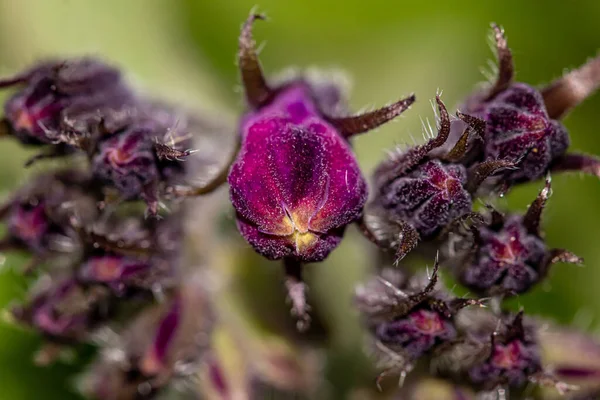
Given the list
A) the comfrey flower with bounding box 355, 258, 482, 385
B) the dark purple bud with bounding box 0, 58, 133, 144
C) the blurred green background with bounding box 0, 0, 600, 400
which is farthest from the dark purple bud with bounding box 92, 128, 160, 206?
the blurred green background with bounding box 0, 0, 600, 400

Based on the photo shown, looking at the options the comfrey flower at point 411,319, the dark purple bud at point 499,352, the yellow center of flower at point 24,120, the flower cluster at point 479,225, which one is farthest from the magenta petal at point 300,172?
the yellow center of flower at point 24,120

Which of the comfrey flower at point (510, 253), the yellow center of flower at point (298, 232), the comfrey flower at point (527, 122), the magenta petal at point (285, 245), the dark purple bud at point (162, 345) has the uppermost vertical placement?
the comfrey flower at point (527, 122)

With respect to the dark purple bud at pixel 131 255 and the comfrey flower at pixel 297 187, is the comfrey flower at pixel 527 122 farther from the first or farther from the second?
the dark purple bud at pixel 131 255

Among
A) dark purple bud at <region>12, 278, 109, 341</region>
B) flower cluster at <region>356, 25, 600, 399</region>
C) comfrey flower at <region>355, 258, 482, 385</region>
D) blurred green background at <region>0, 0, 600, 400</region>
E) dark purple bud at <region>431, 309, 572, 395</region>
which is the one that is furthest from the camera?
blurred green background at <region>0, 0, 600, 400</region>

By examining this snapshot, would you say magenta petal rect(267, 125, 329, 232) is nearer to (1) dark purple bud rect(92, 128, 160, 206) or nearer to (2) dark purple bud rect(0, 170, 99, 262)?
(1) dark purple bud rect(92, 128, 160, 206)

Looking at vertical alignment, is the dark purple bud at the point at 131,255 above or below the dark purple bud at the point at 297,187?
below
